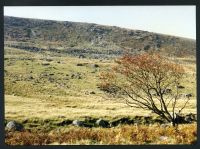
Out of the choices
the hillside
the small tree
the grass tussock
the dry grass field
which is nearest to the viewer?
the grass tussock

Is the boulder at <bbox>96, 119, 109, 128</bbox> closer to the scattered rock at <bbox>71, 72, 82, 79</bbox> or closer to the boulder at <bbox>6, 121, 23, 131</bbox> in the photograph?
the scattered rock at <bbox>71, 72, 82, 79</bbox>

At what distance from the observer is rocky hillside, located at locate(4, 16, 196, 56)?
10.2 metres

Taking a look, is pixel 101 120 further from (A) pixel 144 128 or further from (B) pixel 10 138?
(B) pixel 10 138

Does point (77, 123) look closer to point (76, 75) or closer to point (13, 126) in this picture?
point (76, 75)

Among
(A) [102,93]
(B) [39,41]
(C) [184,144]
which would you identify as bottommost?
(C) [184,144]

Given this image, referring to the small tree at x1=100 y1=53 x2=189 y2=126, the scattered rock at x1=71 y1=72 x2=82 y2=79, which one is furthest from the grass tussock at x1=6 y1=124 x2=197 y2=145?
the scattered rock at x1=71 y1=72 x2=82 y2=79

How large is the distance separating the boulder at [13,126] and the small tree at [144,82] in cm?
171

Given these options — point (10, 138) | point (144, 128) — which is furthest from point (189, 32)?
point (10, 138)

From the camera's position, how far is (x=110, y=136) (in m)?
9.97

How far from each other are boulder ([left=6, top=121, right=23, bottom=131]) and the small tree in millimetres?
1711

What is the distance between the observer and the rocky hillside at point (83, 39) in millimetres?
10234

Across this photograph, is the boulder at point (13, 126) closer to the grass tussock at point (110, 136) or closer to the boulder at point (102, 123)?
the grass tussock at point (110, 136)

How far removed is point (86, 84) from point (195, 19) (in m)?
2.37

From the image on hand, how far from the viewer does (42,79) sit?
1025cm
